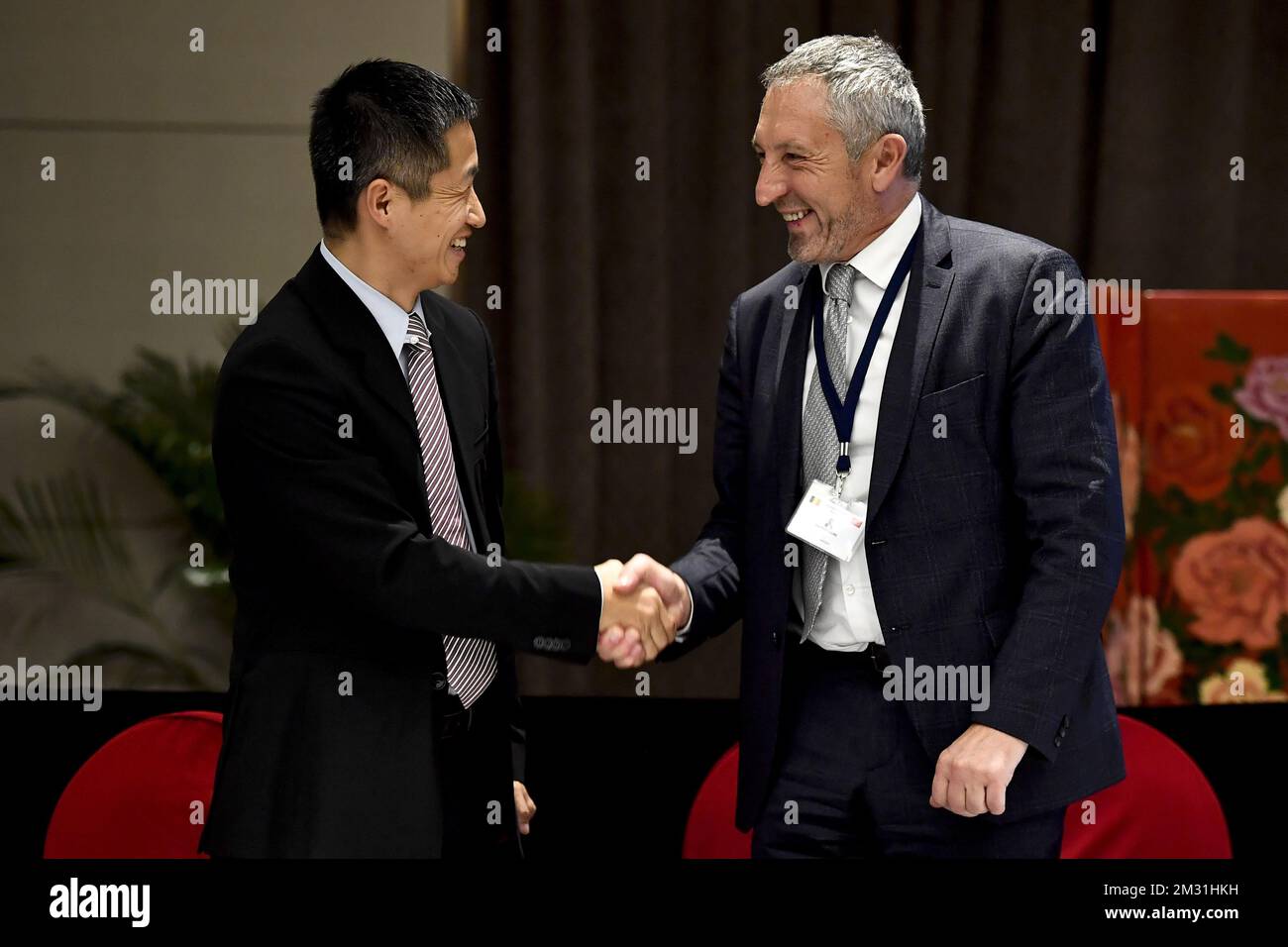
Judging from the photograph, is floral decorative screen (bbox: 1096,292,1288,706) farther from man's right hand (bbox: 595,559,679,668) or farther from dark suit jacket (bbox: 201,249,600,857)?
dark suit jacket (bbox: 201,249,600,857)

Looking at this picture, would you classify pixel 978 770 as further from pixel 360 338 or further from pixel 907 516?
pixel 360 338

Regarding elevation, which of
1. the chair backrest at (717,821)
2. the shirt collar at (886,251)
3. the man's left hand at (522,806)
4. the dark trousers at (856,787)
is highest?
the shirt collar at (886,251)

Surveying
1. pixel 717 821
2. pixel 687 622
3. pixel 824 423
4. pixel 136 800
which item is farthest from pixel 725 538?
pixel 136 800

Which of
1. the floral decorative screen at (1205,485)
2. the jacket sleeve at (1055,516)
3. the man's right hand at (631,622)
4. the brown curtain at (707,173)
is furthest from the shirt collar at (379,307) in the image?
the brown curtain at (707,173)

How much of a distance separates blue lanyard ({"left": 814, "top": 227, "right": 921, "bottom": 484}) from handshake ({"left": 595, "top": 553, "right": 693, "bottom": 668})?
1.27ft

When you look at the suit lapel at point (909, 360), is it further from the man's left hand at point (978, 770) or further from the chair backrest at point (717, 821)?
the chair backrest at point (717, 821)

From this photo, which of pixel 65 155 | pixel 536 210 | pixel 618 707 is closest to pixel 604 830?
pixel 618 707

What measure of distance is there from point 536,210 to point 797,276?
220 centimetres

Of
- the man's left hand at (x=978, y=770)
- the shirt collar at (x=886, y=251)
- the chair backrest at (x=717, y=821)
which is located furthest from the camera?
the chair backrest at (x=717, y=821)

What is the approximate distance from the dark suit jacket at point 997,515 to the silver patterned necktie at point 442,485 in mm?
435

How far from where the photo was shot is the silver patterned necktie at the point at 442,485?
1956mm

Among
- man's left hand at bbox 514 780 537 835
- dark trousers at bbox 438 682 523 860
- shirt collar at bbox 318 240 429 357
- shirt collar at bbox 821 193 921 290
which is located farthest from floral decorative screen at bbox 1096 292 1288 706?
shirt collar at bbox 318 240 429 357
